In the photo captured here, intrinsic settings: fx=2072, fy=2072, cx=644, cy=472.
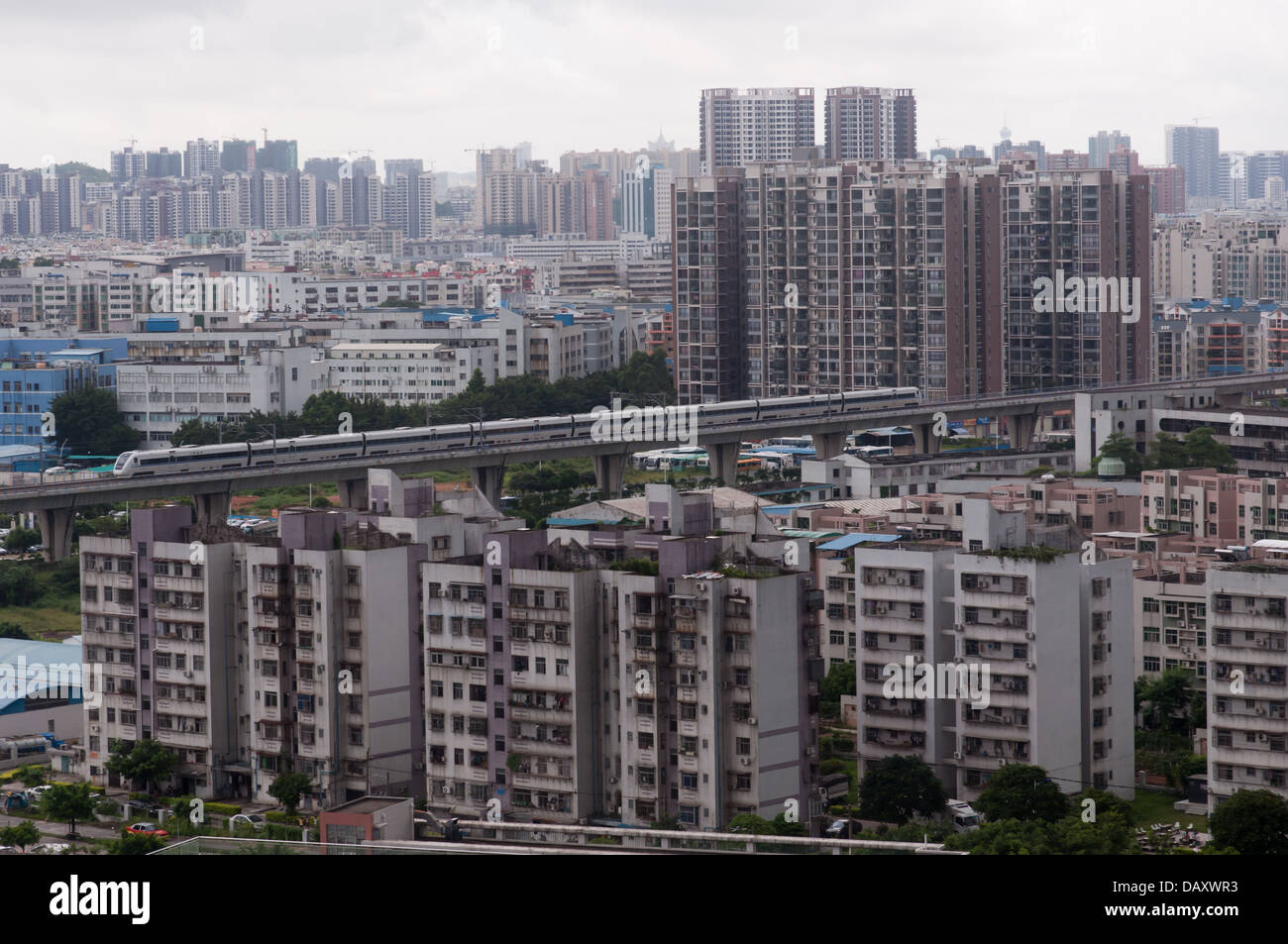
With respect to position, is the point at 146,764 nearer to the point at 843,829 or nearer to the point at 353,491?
the point at 843,829

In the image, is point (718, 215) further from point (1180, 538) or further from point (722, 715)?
point (722, 715)

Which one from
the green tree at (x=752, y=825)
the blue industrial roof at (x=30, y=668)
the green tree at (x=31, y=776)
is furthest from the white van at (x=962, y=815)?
the blue industrial roof at (x=30, y=668)

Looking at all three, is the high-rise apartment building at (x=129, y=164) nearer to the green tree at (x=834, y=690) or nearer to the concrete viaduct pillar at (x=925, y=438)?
the concrete viaduct pillar at (x=925, y=438)

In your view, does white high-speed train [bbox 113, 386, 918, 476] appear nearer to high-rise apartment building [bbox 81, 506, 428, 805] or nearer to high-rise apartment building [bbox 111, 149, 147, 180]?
high-rise apartment building [bbox 81, 506, 428, 805]

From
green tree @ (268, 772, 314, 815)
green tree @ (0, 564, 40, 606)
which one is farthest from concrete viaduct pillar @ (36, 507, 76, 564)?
green tree @ (268, 772, 314, 815)

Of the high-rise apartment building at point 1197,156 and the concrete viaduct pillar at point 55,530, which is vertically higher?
the high-rise apartment building at point 1197,156
